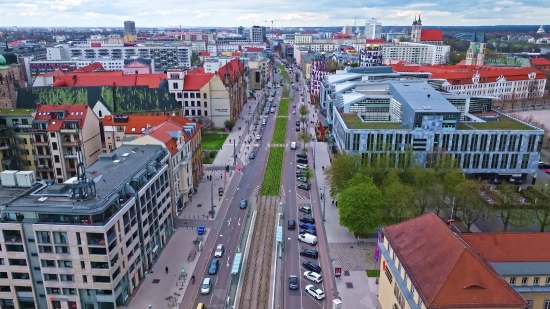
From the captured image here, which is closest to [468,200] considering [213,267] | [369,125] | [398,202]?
[398,202]

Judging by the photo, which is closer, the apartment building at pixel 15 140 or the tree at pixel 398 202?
the tree at pixel 398 202

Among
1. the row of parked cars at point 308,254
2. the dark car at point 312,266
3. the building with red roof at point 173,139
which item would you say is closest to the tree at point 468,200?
the row of parked cars at point 308,254

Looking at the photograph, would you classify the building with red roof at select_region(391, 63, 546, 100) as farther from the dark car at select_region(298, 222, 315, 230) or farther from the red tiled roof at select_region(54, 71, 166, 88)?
the dark car at select_region(298, 222, 315, 230)

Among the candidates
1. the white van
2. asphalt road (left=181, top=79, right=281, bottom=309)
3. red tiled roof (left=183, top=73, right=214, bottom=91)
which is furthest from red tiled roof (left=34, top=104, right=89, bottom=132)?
red tiled roof (left=183, top=73, right=214, bottom=91)

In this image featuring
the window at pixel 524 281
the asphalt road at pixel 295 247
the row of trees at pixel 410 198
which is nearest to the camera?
the window at pixel 524 281

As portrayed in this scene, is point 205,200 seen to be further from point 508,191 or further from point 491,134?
point 491,134

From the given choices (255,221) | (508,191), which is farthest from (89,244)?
(508,191)

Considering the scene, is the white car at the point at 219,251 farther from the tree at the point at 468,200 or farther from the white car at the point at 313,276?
the tree at the point at 468,200
